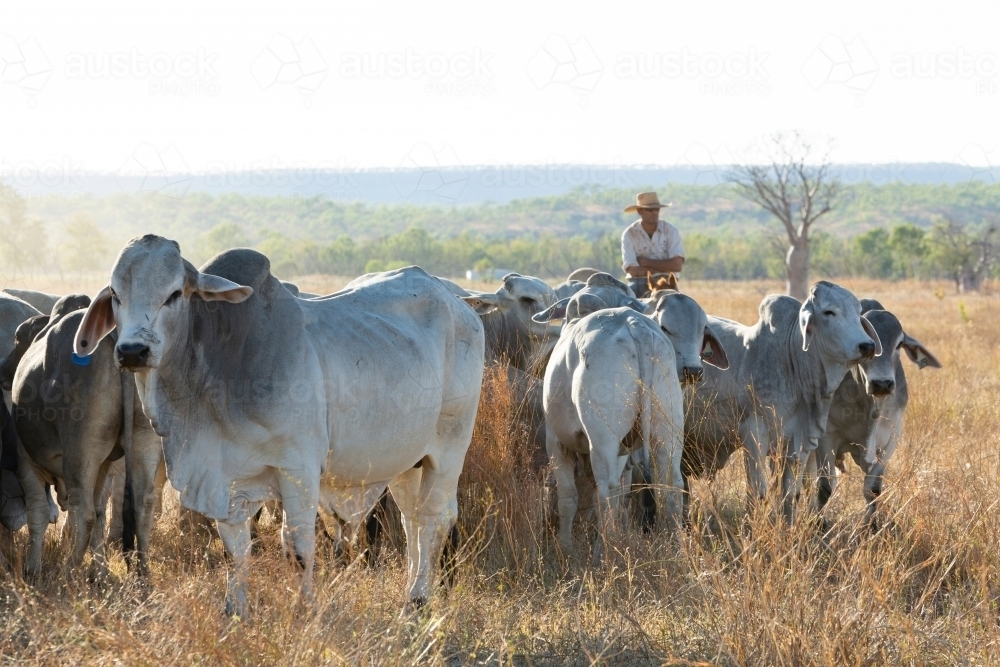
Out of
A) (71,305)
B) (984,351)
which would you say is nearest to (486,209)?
(984,351)

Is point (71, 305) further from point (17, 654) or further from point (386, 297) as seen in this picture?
point (17, 654)

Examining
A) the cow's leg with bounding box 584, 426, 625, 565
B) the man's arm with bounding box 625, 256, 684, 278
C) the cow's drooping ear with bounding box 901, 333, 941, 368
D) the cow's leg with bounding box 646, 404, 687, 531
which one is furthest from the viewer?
the man's arm with bounding box 625, 256, 684, 278

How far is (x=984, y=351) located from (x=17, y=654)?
16.7 metres

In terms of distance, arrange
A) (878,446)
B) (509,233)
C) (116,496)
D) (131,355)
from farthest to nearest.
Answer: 1. (509,233)
2. (878,446)
3. (116,496)
4. (131,355)

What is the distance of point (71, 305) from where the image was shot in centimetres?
678

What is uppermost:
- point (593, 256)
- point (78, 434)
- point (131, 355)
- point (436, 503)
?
point (131, 355)

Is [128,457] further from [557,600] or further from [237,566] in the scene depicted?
[557,600]

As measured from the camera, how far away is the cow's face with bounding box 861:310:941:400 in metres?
7.81

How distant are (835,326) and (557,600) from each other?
2989 millimetres

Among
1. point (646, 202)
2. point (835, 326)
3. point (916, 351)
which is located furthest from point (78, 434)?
point (646, 202)

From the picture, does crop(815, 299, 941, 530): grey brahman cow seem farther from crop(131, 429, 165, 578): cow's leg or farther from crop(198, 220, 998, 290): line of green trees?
crop(198, 220, 998, 290): line of green trees

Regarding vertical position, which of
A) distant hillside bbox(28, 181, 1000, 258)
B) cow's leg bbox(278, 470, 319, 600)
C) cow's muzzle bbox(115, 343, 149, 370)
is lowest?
distant hillside bbox(28, 181, 1000, 258)

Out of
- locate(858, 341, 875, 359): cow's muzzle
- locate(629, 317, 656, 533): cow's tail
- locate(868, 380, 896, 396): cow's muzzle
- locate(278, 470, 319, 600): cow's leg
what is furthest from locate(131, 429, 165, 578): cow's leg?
locate(868, 380, 896, 396): cow's muzzle

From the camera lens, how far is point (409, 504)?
262 inches
